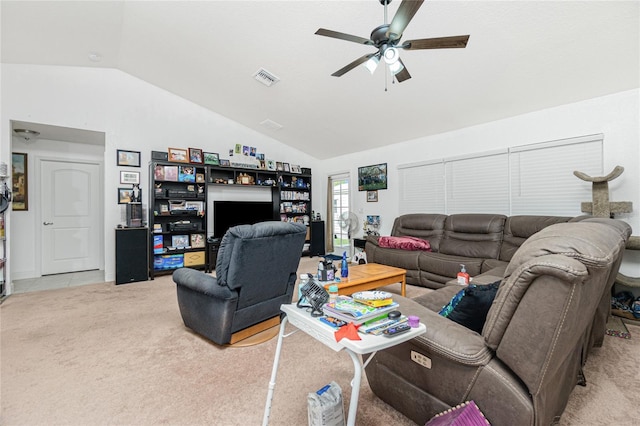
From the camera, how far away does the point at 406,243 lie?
4.15m

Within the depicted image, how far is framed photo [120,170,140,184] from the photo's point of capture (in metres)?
4.47

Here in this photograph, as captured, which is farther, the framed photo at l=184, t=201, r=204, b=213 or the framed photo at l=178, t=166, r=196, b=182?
the framed photo at l=184, t=201, r=204, b=213

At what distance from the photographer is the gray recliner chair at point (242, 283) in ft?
6.79

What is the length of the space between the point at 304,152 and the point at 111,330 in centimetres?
495

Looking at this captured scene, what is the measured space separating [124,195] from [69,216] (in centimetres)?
119

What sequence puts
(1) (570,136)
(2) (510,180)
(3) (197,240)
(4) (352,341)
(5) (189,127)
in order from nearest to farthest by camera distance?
(4) (352,341)
(1) (570,136)
(2) (510,180)
(3) (197,240)
(5) (189,127)

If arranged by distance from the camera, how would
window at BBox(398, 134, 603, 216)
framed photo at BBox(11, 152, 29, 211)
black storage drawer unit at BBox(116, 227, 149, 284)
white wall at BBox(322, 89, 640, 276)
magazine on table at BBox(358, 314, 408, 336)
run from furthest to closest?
framed photo at BBox(11, 152, 29, 211) → black storage drawer unit at BBox(116, 227, 149, 284) → window at BBox(398, 134, 603, 216) → white wall at BBox(322, 89, 640, 276) → magazine on table at BBox(358, 314, 408, 336)

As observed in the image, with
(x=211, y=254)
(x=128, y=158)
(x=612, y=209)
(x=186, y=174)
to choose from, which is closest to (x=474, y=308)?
(x=612, y=209)

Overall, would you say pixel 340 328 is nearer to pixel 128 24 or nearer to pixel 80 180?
pixel 128 24

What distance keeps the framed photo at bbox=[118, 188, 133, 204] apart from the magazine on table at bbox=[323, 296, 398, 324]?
15.1 ft


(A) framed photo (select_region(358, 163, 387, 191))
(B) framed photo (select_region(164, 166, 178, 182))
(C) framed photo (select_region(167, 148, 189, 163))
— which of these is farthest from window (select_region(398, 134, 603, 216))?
(B) framed photo (select_region(164, 166, 178, 182))

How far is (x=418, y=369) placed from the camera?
1.29 meters

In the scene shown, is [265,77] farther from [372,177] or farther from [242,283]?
[242,283]

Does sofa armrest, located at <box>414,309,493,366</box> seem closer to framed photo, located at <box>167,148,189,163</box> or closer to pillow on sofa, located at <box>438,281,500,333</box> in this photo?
pillow on sofa, located at <box>438,281,500,333</box>
